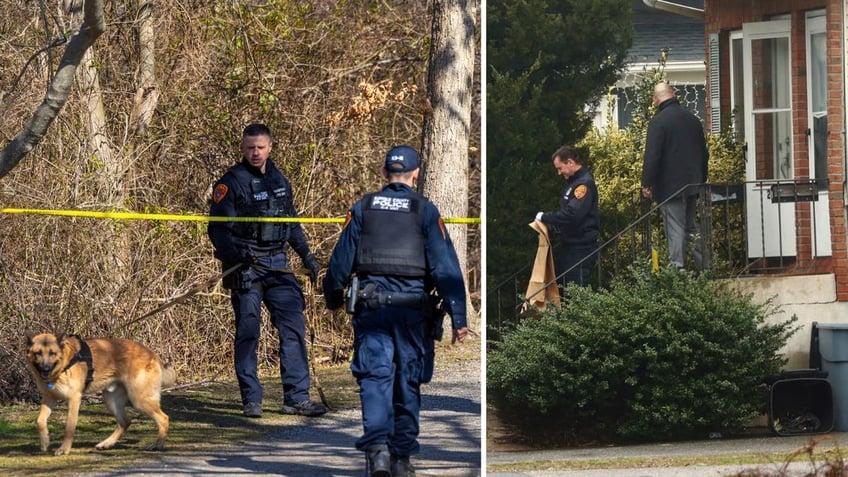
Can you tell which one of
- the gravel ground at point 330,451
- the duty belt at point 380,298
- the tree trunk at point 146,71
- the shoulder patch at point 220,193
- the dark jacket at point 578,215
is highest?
the tree trunk at point 146,71

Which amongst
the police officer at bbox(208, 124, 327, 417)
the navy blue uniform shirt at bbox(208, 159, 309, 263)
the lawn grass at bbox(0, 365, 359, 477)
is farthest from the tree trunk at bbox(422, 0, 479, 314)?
the navy blue uniform shirt at bbox(208, 159, 309, 263)

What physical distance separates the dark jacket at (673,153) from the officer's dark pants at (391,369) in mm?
1477

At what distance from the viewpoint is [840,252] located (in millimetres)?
7375

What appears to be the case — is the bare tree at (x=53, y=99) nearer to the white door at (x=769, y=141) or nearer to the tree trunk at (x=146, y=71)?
the tree trunk at (x=146, y=71)

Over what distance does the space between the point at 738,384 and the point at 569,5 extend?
213cm

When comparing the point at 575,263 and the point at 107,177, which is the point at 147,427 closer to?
the point at 107,177

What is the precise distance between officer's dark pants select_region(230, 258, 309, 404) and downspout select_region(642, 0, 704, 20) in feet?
9.33

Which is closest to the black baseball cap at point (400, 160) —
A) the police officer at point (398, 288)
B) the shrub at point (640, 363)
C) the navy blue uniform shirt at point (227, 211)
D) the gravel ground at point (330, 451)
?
the police officer at point (398, 288)

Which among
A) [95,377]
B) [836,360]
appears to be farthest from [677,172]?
[95,377]

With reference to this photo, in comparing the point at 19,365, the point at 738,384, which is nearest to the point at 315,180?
the point at 19,365

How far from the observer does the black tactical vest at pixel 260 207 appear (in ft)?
29.8

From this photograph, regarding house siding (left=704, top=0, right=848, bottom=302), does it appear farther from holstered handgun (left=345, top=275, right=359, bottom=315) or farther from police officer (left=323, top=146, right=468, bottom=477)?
holstered handgun (left=345, top=275, right=359, bottom=315)

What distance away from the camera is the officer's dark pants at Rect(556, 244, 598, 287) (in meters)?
7.82

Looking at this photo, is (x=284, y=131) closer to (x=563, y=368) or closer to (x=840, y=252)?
(x=563, y=368)
